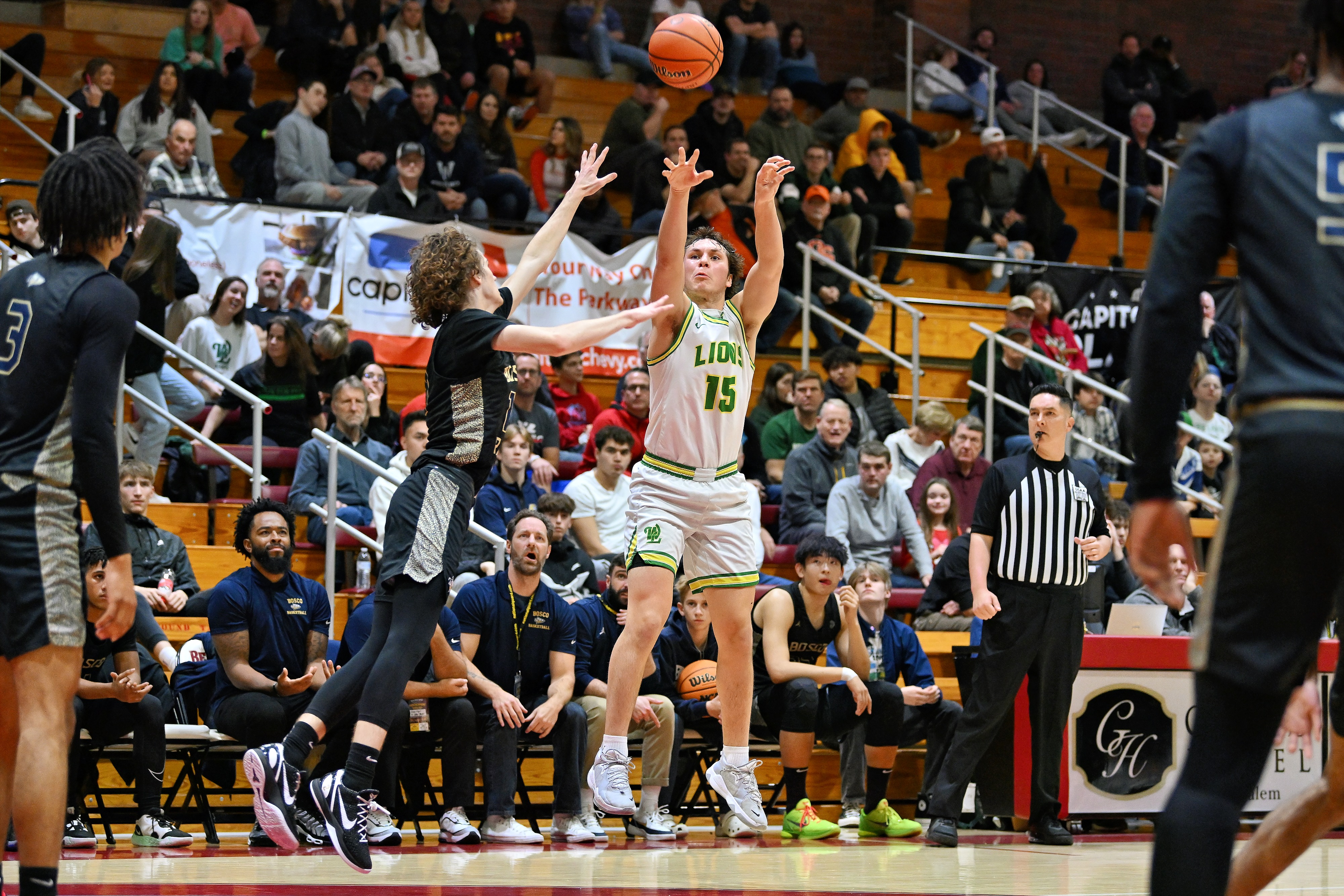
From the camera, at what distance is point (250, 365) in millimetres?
11180

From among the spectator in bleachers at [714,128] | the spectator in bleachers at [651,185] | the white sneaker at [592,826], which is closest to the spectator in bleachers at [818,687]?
the white sneaker at [592,826]

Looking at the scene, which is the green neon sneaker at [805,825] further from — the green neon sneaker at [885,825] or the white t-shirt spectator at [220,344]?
the white t-shirt spectator at [220,344]

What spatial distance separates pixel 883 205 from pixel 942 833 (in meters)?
9.39

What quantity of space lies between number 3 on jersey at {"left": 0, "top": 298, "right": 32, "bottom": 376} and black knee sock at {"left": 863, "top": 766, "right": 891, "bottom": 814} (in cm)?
562

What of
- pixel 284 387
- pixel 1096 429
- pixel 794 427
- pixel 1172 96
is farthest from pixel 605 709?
pixel 1172 96

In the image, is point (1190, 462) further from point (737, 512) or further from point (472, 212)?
point (737, 512)

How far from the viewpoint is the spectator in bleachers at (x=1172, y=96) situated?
760 inches

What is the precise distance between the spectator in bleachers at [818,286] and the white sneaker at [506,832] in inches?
277

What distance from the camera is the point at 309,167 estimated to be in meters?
13.7

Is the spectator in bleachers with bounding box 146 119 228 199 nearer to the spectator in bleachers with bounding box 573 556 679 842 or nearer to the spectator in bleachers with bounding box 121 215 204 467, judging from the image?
the spectator in bleachers with bounding box 121 215 204 467

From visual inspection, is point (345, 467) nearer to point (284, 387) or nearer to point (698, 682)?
point (284, 387)

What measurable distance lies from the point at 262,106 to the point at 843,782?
8657 millimetres

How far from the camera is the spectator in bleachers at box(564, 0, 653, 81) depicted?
17516mm

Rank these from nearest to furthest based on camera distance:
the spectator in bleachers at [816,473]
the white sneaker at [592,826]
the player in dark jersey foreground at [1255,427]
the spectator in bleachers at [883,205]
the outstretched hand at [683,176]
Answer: the player in dark jersey foreground at [1255,427]
the outstretched hand at [683,176]
the white sneaker at [592,826]
the spectator in bleachers at [816,473]
the spectator in bleachers at [883,205]
